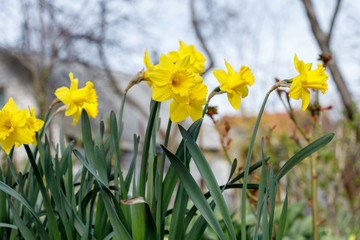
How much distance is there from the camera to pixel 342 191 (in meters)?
3.95

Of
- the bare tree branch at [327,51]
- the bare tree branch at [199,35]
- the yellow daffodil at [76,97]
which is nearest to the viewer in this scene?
the yellow daffodil at [76,97]

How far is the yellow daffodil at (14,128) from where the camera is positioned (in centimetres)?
88

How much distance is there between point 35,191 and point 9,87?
936 centimetres

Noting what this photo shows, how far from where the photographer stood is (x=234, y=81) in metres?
0.83

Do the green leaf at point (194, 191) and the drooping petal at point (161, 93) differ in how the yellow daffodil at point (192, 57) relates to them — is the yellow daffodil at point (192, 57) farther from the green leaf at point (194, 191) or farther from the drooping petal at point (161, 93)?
the green leaf at point (194, 191)

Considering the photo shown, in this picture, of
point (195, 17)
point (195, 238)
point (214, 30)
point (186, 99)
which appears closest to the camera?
point (186, 99)

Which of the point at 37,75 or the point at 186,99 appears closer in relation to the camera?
the point at 186,99

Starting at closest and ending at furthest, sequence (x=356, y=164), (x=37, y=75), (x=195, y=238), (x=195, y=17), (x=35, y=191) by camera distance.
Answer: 1. (x=195, y=238)
2. (x=35, y=191)
3. (x=356, y=164)
4. (x=195, y=17)
5. (x=37, y=75)

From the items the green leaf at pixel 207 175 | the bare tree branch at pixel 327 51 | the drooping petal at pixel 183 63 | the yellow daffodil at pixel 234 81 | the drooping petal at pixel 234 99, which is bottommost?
the green leaf at pixel 207 175

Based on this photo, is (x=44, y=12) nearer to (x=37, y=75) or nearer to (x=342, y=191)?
(x=37, y=75)

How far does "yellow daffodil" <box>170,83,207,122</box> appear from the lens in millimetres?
813

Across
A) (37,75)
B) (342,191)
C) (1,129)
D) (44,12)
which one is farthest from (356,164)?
(44,12)

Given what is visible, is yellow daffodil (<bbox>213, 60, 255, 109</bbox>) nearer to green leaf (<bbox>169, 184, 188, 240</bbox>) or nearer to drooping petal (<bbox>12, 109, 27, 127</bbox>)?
green leaf (<bbox>169, 184, 188, 240</bbox>)

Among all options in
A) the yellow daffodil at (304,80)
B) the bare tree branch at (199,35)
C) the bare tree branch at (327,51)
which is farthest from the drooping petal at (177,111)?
the bare tree branch at (199,35)
